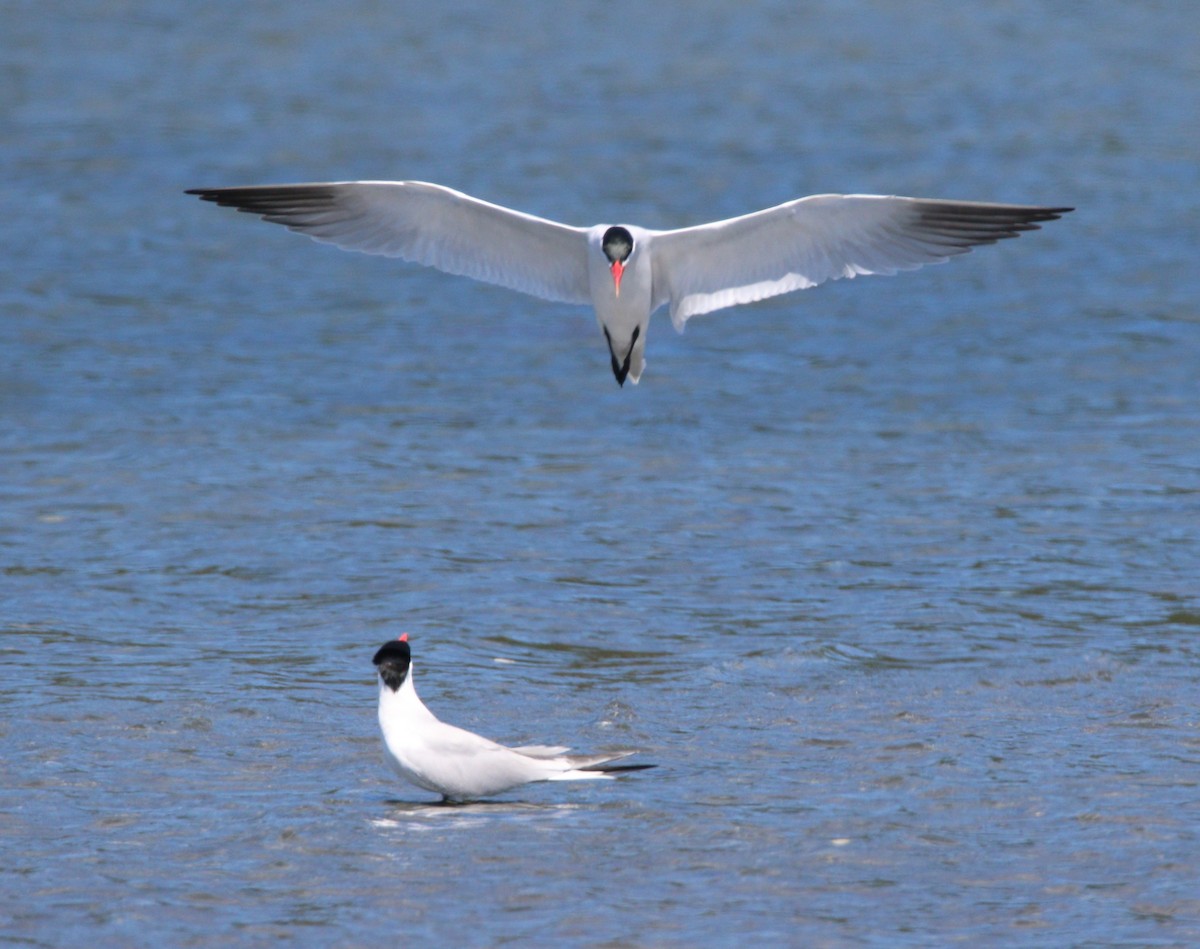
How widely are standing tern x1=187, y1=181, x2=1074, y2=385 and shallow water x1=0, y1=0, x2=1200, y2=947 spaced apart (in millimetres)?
1441

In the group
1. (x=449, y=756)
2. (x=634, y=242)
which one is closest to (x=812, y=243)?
(x=634, y=242)

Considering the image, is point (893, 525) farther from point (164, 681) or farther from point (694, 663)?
point (164, 681)

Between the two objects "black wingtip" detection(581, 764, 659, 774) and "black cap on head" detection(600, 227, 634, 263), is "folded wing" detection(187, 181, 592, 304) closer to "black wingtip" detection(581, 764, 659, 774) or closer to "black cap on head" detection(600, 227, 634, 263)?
"black cap on head" detection(600, 227, 634, 263)

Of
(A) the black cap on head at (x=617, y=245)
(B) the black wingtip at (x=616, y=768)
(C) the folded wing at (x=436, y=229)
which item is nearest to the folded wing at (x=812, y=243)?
(A) the black cap on head at (x=617, y=245)

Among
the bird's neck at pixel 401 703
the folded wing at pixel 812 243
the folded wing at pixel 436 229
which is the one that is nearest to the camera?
the bird's neck at pixel 401 703

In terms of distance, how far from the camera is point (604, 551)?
10.7 metres

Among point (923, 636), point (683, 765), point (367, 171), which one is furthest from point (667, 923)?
point (367, 171)

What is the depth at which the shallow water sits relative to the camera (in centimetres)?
634

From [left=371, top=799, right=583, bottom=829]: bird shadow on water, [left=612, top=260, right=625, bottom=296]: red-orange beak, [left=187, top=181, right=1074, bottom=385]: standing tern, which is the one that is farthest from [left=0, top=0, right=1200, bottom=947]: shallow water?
[left=612, top=260, right=625, bottom=296]: red-orange beak

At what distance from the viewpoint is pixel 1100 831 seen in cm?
660

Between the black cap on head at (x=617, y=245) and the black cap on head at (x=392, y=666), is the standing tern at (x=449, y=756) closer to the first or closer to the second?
the black cap on head at (x=392, y=666)

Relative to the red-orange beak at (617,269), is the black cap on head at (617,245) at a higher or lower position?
higher

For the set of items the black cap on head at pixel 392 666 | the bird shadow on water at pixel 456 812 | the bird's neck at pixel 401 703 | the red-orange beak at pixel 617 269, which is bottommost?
the bird shadow on water at pixel 456 812

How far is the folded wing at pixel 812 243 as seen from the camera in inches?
374
